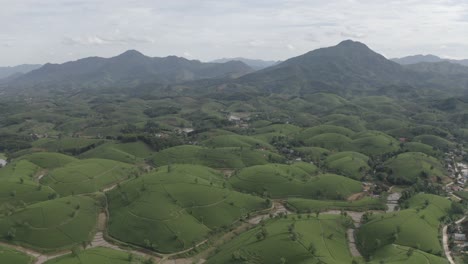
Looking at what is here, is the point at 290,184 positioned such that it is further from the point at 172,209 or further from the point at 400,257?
the point at 400,257

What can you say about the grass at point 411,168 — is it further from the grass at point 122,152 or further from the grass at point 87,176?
the grass at point 122,152

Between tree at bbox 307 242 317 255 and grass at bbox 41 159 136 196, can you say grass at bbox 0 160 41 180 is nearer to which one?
grass at bbox 41 159 136 196

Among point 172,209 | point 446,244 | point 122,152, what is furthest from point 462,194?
point 122,152

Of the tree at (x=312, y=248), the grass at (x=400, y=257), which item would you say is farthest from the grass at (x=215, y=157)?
the grass at (x=400, y=257)

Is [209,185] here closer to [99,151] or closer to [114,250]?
[114,250]

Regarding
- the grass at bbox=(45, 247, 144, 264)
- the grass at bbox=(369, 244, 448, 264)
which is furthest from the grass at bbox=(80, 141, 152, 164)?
the grass at bbox=(369, 244, 448, 264)

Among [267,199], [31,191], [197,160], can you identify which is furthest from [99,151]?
[267,199]
